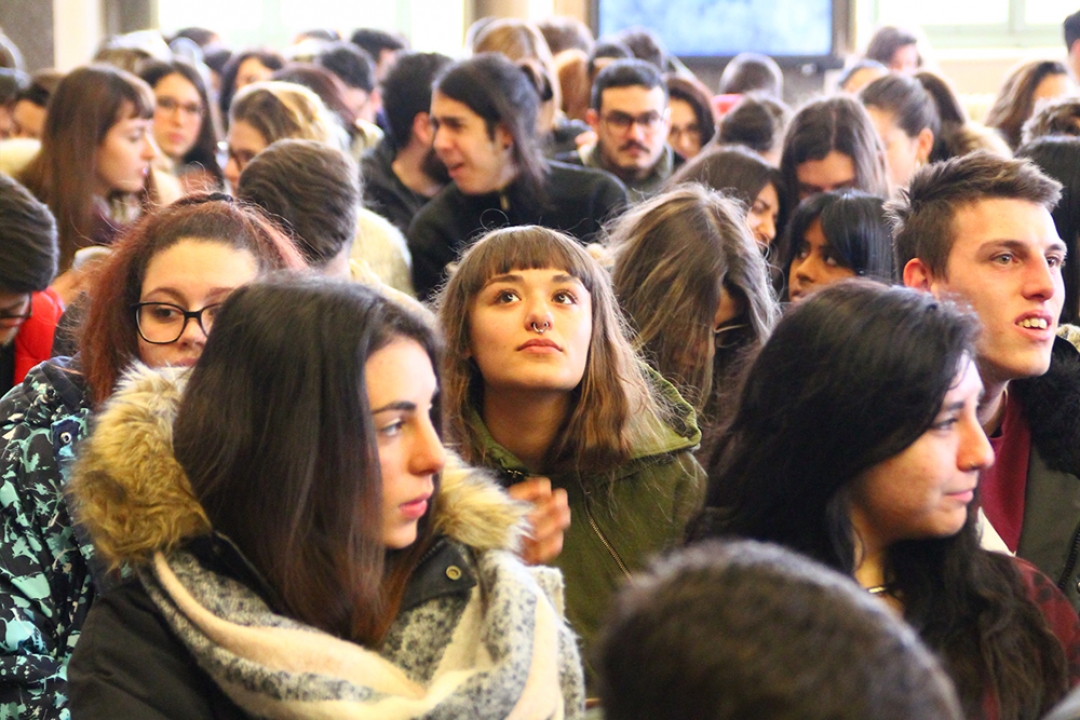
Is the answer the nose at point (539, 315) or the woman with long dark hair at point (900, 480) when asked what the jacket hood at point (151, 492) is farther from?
the nose at point (539, 315)

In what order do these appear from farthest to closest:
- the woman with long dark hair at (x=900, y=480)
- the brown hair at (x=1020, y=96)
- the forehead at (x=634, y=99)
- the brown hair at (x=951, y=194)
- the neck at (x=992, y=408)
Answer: the brown hair at (x=1020, y=96) → the forehead at (x=634, y=99) → the brown hair at (x=951, y=194) → the neck at (x=992, y=408) → the woman with long dark hair at (x=900, y=480)

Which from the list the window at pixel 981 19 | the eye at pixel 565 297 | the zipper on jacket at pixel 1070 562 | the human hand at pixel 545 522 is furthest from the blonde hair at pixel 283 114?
the window at pixel 981 19

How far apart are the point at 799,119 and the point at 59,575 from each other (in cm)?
339

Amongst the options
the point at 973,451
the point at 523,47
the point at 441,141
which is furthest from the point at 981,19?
the point at 973,451

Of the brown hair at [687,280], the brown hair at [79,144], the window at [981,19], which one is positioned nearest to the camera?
the brown hair at [687,280]

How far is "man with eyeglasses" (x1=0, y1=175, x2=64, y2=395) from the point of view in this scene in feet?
10.2

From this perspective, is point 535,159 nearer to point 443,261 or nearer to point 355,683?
point 443,261

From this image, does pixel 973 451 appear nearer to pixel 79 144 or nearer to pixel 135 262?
pixel 135 262

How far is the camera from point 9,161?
4887 millimetres

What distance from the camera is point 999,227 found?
2.92m

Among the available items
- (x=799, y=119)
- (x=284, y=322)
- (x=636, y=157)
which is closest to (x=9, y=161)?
(x=636, y=157)

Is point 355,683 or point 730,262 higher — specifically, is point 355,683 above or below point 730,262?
below

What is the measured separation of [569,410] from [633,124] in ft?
10.7

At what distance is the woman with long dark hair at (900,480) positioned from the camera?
1.96 m
